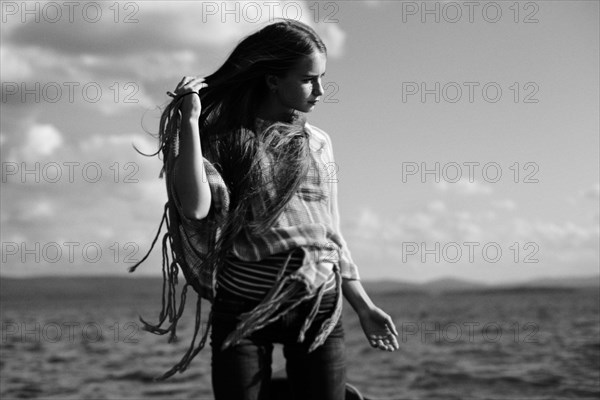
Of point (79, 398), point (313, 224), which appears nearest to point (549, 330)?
point (79, 398)

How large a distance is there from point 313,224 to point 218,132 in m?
0.43

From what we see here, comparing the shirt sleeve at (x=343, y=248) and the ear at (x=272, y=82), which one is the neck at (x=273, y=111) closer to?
the ear at (x=272, y=82)

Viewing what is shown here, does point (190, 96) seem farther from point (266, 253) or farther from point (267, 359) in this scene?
point (267, 359)

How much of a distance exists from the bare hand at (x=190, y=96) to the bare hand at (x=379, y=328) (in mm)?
829

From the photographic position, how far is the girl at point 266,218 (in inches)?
88.9

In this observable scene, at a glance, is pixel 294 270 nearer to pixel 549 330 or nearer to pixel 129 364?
pixel 129 364

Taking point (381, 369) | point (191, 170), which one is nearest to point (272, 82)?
point (191, 170)

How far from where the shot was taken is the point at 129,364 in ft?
43.6

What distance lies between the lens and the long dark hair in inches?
93.0

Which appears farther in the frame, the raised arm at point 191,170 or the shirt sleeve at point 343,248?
the shirt sleeve at point 343,248

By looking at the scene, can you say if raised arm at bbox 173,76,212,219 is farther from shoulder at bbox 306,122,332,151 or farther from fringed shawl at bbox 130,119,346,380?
shoulder at bbox 306,122,332,151

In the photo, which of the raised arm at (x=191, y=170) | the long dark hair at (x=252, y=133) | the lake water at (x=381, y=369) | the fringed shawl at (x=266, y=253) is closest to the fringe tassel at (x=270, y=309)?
the fringed shawl at (x=266, y=253)

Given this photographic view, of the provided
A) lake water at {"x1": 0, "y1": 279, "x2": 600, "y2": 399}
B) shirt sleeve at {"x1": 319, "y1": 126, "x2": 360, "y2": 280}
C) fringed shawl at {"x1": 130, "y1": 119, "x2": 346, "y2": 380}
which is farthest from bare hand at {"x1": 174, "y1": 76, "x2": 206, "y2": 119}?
lake water at {"x1": 0, "y1": 279, "x2": 600, "y2": 399}

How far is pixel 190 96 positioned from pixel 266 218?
430mm
